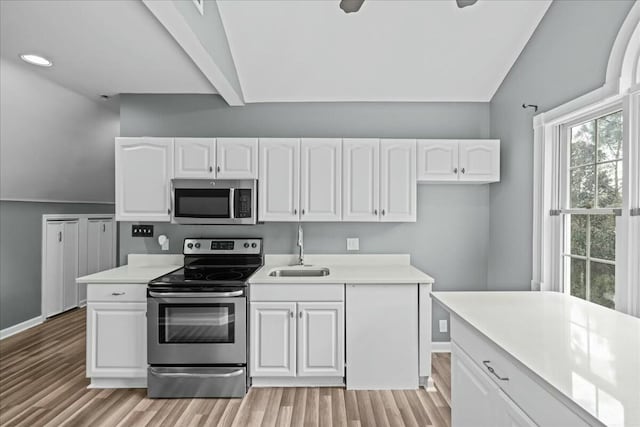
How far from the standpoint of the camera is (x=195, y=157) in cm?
321

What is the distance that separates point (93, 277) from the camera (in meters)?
2.91

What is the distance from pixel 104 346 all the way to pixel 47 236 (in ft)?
8.33

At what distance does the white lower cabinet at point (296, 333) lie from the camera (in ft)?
9.46

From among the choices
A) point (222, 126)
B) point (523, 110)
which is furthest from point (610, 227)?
point (222, 126)

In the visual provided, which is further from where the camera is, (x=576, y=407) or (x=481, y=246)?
(x=481, y=246)

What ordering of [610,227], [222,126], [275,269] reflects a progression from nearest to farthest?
[610,227] < [275,269] < [222,126]

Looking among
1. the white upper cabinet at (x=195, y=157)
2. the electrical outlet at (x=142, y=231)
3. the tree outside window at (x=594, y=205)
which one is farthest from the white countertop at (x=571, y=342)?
the electrical outlet at (x=142, y=231)

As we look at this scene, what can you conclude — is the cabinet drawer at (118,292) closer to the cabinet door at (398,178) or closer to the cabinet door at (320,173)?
the cabinet door at (320,173)

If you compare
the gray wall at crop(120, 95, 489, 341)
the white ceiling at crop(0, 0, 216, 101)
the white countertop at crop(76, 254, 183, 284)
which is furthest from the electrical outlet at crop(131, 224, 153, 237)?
the white ceiling at crop(0, 0, 216, 101)

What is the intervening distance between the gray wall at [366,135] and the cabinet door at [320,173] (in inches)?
15.3

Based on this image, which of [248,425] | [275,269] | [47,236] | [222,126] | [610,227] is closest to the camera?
[610,227]

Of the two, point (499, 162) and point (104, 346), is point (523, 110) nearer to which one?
point (499, 162)

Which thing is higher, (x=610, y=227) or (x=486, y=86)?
(x=486, y=86)

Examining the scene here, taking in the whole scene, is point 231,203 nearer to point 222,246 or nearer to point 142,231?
point 222,246
